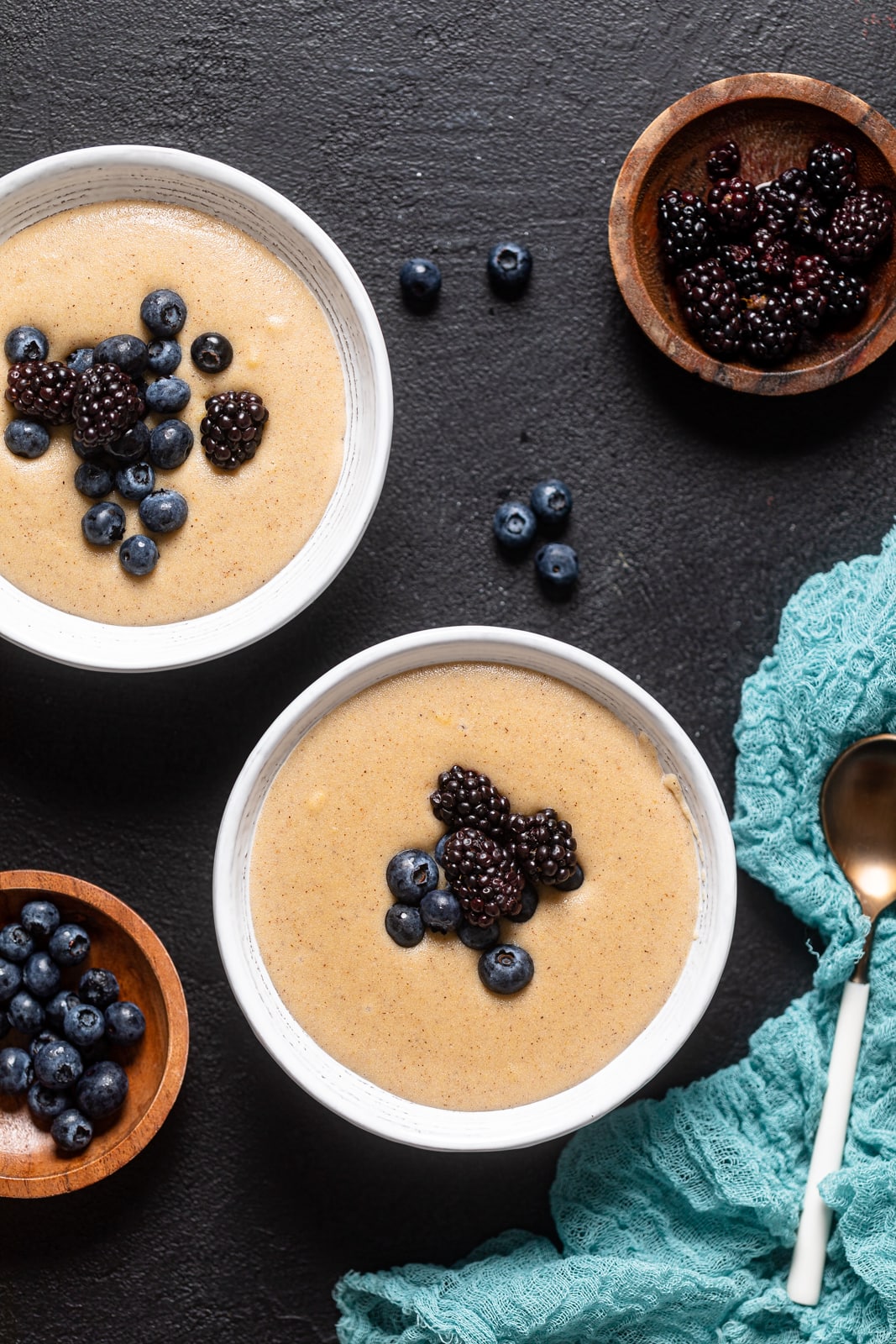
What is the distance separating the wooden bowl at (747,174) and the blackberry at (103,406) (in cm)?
87

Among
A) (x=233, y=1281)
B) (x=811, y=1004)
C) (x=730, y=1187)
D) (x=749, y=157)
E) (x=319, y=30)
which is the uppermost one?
(x=749, y=157)

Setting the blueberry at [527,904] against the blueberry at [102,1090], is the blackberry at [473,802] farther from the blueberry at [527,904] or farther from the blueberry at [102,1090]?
the blueberry at [102,1090]

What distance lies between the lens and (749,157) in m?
2.07

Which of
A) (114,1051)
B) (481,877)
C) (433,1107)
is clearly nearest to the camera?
(481,877)

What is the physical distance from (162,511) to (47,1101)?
1021 mm

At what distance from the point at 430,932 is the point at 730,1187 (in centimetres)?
69

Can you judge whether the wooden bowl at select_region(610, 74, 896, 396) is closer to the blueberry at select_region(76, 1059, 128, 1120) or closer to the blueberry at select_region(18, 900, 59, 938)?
the blueberry at select_region(18, 900, 59, 938)

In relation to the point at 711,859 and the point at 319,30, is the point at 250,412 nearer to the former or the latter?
the point at 319,30

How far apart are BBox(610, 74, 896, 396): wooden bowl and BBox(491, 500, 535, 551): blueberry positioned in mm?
375

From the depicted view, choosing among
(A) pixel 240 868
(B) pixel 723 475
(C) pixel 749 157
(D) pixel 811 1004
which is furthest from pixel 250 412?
(D) pixel 811 1004

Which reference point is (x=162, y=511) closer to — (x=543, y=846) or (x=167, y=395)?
(x=167, y=395)

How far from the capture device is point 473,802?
5.91 feet

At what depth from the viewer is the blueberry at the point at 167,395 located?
6.07 feet

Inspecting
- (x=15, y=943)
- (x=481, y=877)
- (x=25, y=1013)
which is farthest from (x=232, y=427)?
(x=25, y=1013)
